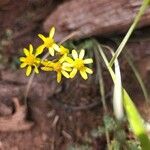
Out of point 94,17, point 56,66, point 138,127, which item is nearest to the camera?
point 138,127

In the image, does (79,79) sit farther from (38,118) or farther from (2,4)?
(2,4)

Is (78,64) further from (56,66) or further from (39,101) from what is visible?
(39,101)

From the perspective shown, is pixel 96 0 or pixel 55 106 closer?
pixel 96 0

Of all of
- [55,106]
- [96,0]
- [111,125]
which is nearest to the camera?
[111,125]

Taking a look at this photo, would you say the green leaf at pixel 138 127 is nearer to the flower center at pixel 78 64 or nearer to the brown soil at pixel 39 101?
the flower center at pixel 78 64

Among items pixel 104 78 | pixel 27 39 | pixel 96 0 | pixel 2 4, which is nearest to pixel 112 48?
pixel 104 78

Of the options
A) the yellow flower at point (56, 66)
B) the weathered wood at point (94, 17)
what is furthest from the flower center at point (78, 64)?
the weathered wood at point (94, 17)

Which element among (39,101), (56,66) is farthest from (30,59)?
(39,101)

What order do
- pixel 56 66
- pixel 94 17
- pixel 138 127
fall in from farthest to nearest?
pixel 94 17 → pixel 56 66 → pixel 138 127

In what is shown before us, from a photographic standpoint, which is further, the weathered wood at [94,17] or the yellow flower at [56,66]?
the weathered wood at [94,17]
